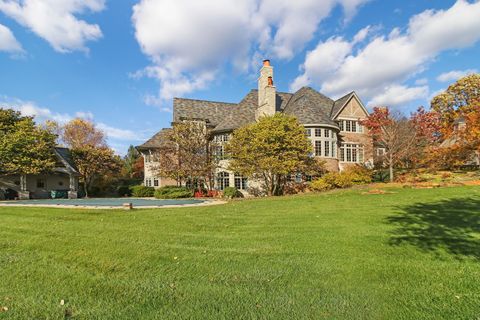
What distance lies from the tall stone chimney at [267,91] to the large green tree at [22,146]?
21.0 m

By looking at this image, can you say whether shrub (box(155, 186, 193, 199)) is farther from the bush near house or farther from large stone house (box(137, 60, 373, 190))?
the bush near house

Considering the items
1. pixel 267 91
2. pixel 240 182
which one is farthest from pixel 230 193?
pixel 267 91

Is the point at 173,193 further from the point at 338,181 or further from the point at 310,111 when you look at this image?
the point at 310,111

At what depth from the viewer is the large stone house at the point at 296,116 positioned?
25.6 metres

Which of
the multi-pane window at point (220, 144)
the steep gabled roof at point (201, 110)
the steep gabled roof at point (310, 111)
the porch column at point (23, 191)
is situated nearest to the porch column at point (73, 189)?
the porch column at point (23, 191)

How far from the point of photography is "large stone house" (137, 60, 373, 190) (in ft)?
84.0

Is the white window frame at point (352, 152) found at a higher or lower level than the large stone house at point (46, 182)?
higher

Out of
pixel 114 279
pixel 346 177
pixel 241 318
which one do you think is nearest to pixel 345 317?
pixel 241 318

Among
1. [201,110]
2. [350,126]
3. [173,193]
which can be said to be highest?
[201,110]

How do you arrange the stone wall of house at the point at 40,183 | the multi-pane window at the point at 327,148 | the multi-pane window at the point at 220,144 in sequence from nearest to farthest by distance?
the multi-pane window at the point at 327,148
the multi-pane window at the point at 220,144
the stone wall of house at the point at 40,183

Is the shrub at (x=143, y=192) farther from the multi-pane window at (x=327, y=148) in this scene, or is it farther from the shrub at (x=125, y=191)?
the multi-pane window at (x=327, y=148)

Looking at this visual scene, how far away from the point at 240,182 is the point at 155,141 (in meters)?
12.1

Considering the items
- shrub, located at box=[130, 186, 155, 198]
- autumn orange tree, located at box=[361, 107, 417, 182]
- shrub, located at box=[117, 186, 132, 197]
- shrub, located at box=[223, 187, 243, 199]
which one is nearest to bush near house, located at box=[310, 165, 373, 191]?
autumn orange tree, located at box=[361, 107, 417, 182]

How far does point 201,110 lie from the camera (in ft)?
103
